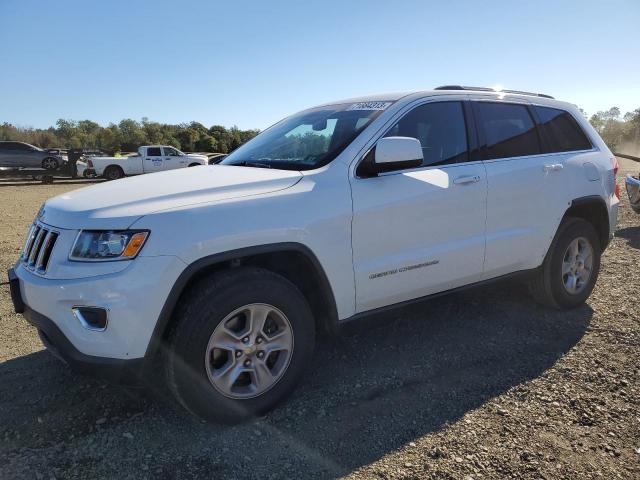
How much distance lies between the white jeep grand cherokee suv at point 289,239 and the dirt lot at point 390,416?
0.31 meters

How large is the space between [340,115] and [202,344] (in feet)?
6.31

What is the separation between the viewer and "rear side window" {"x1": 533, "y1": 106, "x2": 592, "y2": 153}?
13.6 ft

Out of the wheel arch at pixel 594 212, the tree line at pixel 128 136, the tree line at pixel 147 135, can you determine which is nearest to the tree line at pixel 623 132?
the tree line at pixel 147 135

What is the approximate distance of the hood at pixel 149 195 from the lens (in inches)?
95.0

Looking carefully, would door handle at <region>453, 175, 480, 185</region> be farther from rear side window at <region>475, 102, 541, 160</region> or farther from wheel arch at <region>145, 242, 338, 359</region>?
wheel arch at <region>145, 242, 338, 359</region>

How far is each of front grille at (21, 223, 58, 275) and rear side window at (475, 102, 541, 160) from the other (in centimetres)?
296

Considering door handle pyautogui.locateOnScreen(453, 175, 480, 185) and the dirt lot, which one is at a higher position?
Result: door handle pyautogui.locateOnScreen(453, 175, 480, 185)

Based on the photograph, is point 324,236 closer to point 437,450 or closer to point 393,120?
point 393,120

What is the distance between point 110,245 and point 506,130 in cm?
309

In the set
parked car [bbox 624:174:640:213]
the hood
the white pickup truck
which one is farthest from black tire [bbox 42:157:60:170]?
parked car [bbox 624:174:640:213]

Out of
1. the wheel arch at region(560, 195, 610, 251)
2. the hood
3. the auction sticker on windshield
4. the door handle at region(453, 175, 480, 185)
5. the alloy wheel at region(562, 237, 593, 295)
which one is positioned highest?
the auction sticker on windshield

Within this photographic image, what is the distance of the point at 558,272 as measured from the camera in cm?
418

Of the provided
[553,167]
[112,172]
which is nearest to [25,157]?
[112,172]

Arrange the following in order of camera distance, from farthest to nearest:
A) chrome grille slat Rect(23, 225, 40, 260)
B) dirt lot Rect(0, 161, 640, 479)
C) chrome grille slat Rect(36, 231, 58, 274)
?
chrome grille slat Rect(23, 225, 40, 260)
chrome grille slat Rect(36, 231, 58, 274)
dirt lot Rect(0, 161, 640, 479)
